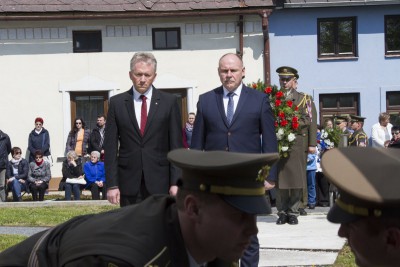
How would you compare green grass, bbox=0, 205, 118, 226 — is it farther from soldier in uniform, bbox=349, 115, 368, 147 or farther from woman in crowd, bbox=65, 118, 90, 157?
woman in crowd, bbox=65, 118, 90, 157

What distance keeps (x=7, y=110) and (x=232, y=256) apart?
23534 mm

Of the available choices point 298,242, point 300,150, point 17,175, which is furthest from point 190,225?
point 17,175

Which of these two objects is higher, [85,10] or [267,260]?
[85,10]

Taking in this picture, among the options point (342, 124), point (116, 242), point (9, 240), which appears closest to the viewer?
point (116, 242)

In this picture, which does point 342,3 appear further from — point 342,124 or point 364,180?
point 364,180

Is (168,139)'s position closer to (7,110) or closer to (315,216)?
(315,216)

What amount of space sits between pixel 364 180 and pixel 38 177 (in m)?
17.5

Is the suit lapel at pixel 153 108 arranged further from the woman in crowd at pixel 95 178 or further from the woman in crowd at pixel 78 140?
the woman in crowd at pixel 78 140

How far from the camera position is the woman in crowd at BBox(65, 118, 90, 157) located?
23008mm

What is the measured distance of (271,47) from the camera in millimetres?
27953

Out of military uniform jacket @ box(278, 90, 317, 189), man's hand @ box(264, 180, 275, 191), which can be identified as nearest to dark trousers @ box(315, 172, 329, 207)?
military uniform jacket @ box(278, 90, 317, 189)

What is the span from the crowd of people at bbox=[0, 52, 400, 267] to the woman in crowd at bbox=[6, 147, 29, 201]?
0.09 ft

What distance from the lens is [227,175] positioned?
382cm

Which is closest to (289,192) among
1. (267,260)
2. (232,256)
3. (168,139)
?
(267,260)
